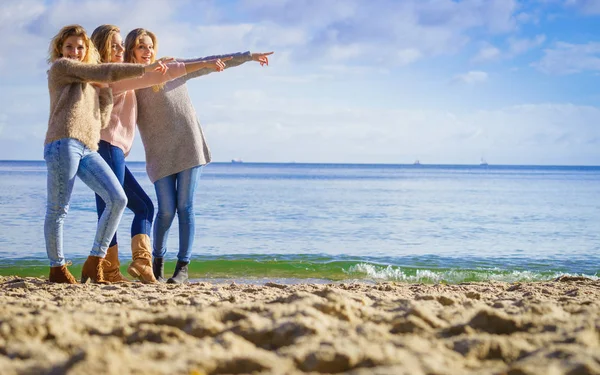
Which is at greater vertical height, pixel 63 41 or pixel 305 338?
pixel 63 41

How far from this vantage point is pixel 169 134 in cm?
498

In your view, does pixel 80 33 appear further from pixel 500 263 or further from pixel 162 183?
pixel 500 263

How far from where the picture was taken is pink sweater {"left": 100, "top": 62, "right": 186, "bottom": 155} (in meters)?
4.64

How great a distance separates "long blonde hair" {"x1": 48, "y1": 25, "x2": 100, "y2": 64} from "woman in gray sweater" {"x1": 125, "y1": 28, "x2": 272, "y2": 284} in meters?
0.40

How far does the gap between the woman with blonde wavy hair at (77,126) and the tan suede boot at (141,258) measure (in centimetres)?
32

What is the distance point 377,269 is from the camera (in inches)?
319

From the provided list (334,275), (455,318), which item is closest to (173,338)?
(455,318)

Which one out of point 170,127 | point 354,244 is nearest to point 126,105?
point 170,127

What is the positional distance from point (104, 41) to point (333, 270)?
440cm

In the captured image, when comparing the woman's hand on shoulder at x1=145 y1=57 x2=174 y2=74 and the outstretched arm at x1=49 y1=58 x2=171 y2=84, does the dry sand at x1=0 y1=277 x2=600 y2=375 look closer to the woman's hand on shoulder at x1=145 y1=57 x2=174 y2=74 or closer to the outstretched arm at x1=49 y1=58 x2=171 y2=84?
the outstretched arm at x1=49 y1=58 x2=171 y2=84

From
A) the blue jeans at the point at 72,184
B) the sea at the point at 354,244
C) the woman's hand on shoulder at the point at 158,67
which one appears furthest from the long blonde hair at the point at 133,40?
the sea at the point at 354,244

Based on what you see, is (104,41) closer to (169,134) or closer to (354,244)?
(169,134)

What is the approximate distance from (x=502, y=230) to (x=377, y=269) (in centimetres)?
522

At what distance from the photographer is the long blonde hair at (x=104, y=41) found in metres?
4.86
